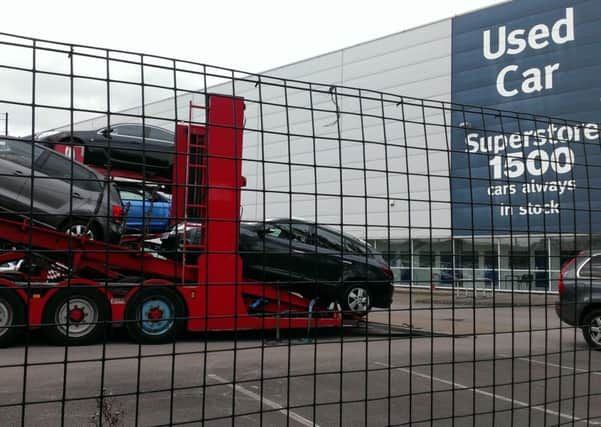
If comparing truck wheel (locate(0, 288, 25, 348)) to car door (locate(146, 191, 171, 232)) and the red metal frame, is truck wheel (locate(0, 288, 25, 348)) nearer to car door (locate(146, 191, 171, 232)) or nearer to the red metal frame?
the red metal frame

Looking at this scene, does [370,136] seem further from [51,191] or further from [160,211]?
[51,191]

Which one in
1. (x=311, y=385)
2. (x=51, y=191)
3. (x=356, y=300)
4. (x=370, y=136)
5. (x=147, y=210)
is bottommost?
(x=311, y=385)

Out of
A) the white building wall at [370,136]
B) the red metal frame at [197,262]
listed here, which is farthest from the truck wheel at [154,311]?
the white building wall at [370,136]

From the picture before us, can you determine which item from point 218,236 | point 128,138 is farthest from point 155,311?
point 128,138

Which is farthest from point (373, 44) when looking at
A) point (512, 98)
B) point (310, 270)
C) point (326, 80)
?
point (310, 270)

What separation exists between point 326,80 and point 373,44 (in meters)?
2.61

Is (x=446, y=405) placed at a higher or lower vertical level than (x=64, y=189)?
lower

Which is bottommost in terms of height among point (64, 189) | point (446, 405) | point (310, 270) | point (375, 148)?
point (446, 405)

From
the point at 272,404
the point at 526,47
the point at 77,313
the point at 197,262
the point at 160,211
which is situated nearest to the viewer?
the point at 272,404

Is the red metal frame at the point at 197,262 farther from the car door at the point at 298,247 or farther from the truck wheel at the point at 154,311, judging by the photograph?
the car door at the point at 298,247

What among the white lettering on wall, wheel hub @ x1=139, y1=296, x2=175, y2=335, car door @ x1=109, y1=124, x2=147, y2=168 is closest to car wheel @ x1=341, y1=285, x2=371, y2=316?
wheel hub @ x1=139, y1=296, x2=175, y2=335

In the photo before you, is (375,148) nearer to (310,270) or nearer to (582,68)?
(582,68)

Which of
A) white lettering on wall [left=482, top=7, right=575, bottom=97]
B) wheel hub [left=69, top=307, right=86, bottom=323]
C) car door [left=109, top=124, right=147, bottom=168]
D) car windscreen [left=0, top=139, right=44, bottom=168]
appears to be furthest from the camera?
white lettering on wall [left=482, top=7, right=575, bottom=97]

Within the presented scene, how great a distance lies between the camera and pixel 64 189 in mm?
7422
